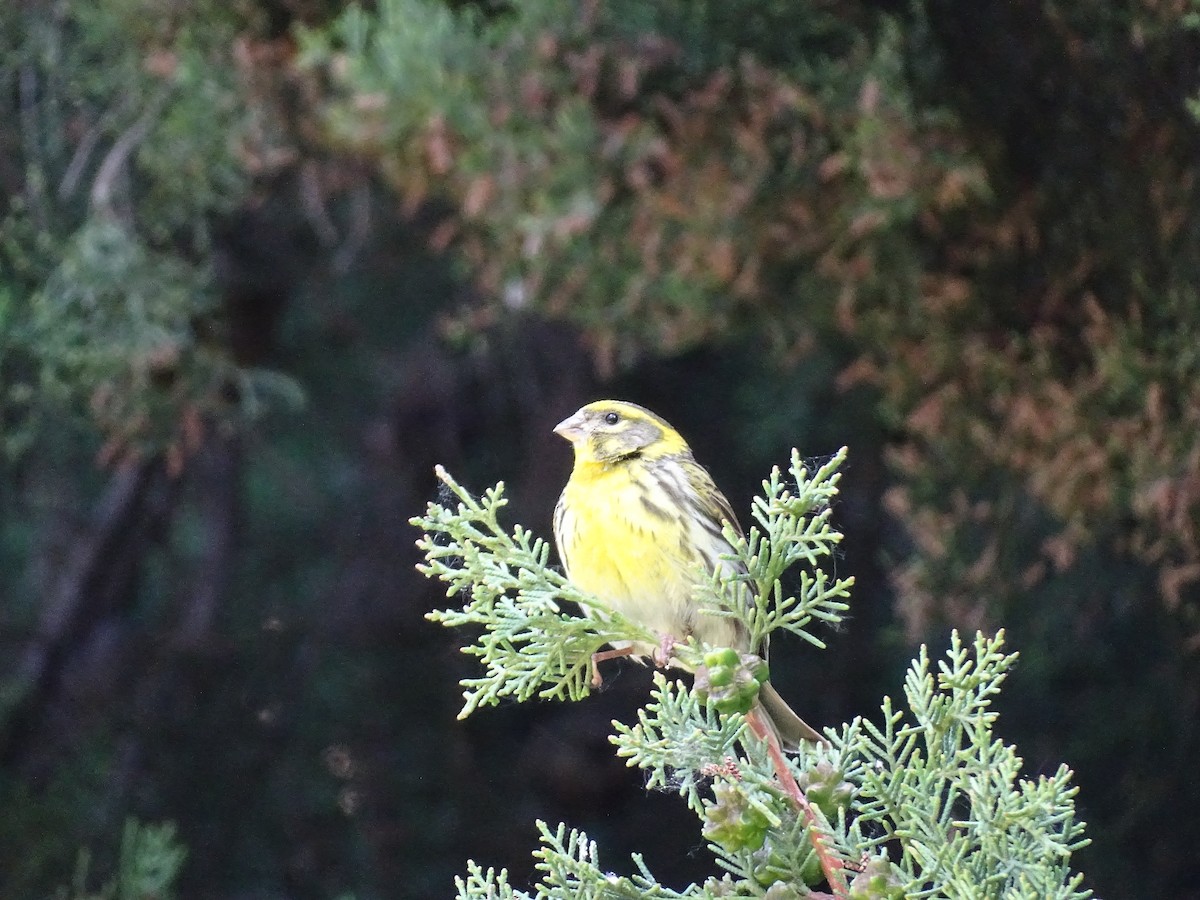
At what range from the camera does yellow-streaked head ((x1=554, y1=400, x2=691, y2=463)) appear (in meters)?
2.75

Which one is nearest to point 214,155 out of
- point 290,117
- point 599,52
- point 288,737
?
point 290,117

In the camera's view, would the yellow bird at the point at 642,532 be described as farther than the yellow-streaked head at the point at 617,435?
No

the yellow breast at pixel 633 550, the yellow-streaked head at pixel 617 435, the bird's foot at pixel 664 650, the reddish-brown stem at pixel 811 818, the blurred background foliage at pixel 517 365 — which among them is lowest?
the reddish-brown stem at pixel 811 818

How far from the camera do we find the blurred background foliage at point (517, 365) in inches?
127

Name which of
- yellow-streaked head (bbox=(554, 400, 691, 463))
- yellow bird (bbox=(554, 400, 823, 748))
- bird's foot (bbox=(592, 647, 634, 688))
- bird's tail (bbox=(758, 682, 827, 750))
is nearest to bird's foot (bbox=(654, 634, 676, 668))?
bird's foot (bbox=(592, 647, 634, 688))

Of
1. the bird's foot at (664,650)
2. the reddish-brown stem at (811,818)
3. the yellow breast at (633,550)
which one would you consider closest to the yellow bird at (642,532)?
the yellow breast at (633,550)

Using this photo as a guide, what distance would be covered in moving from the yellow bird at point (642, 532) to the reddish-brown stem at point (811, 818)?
79 cm

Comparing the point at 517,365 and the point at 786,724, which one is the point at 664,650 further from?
the point at 517,365

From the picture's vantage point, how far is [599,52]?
338 cm

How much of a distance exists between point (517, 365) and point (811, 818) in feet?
11.4

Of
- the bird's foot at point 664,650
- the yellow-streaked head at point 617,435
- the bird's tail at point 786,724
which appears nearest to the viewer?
the bird's foot at point 664,650

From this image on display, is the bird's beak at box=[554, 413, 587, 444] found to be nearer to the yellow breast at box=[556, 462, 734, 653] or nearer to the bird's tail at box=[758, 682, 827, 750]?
the yellow breast at box=[556, 462, 734, 653]

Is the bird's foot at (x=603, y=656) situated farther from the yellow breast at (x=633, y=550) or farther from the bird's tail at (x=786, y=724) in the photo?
the yellow breast at (x=633, y=550)

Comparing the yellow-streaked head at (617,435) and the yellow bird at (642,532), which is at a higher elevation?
the yellow-streaked head at (617,435)
